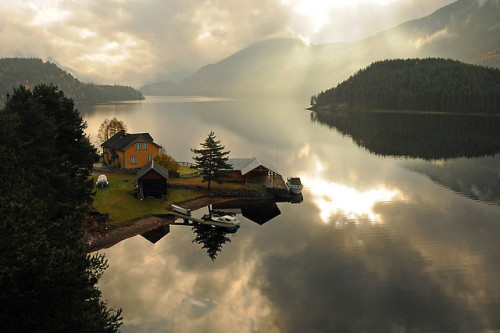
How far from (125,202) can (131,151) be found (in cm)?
1891

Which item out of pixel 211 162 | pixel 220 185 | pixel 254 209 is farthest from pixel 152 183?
pixel 254 209

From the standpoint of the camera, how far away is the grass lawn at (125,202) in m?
45.6

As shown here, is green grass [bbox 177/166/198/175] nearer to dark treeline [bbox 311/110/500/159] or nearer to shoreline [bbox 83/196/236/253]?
shoreline [bbox 83/196/236/253]

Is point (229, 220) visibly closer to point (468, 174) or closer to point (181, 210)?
point (181, 210)

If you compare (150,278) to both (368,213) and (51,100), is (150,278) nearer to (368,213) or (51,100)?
(51,100)

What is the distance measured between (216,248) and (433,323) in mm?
22862

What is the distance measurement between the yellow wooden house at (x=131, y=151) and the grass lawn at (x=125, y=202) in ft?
23.4

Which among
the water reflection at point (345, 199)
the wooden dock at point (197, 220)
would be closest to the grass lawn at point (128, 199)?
the wooden dock at point (197, 220)

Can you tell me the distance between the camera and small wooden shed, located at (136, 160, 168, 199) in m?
52.2

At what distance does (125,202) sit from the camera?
163 ft

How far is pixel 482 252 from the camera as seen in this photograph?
38219 millimetres

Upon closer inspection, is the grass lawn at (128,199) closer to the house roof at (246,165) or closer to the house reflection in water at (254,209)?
the house roof at (246,165)

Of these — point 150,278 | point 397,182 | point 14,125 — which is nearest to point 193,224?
point 150,278

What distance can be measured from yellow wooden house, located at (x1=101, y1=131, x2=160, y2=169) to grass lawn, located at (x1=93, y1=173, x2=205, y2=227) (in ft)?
23.4
